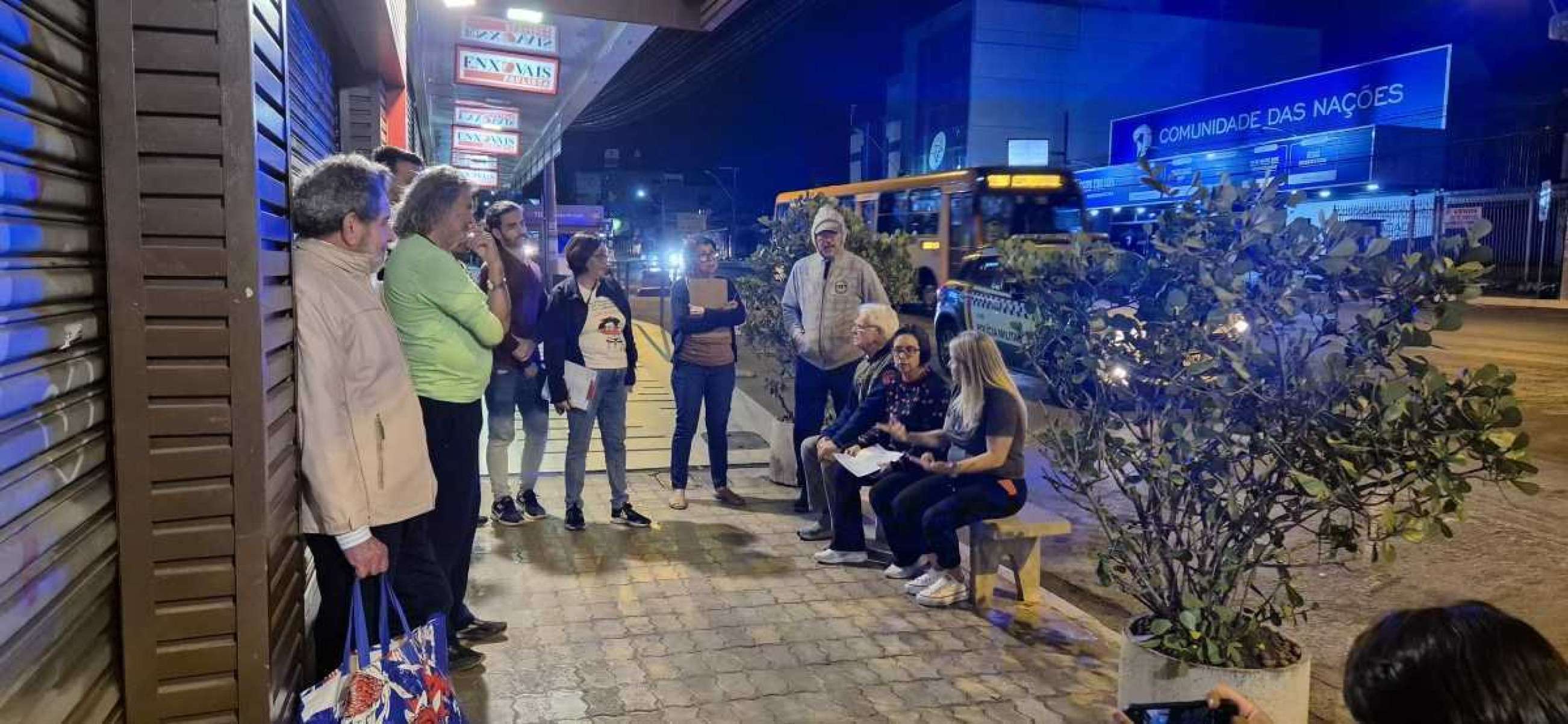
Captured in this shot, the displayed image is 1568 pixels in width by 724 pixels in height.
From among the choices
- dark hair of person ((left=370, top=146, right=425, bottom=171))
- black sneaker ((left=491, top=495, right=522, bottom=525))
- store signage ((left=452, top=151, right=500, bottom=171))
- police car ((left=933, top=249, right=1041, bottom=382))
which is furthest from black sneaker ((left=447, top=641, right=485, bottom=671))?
store signage ((left=452, top=151, right=500, bottom=171))

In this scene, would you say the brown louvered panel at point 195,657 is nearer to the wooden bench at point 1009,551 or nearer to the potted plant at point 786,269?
the wooden bench at point 1009,551

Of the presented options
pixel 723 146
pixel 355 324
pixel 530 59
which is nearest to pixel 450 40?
pixel 530 59

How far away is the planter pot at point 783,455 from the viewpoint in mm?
7051

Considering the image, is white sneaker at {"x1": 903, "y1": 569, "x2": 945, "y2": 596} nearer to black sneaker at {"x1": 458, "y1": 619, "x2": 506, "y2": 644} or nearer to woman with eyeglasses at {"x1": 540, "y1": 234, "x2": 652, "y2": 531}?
woman with eyeglasses at {"x1": 540, "y1": 234, "x2": 652, "y2": 531}

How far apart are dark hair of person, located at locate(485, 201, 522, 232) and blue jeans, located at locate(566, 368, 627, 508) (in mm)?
986

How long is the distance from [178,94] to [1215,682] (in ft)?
10.5

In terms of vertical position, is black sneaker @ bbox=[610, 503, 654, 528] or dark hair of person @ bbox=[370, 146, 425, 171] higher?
dark hair of person @ bbox=[370, 146, 425, 171]

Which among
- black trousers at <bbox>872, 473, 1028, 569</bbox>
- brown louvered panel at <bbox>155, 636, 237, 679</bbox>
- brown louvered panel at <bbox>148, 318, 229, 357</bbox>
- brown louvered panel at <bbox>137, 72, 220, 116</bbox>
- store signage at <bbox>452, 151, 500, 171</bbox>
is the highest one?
store signage at <bbox>452, 151, 500, 171</bbox>

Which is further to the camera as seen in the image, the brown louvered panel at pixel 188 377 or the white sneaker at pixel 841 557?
the white sneaker at pixel 841 557

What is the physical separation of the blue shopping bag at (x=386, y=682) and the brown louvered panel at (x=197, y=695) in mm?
172

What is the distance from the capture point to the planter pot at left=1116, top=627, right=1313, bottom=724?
319cm

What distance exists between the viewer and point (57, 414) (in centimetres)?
176

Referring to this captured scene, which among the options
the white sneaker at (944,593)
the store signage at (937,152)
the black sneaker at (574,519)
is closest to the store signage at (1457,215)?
the store signage at (937,152)

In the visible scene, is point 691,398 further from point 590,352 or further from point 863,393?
point 863,393
